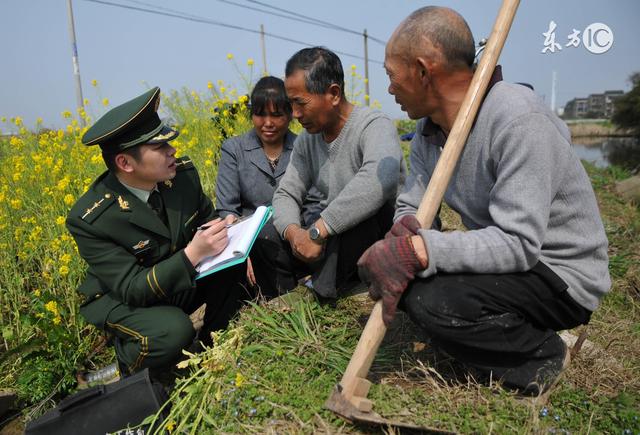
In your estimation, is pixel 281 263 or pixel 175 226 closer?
pixel 175 226

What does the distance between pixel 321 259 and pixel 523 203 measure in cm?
119

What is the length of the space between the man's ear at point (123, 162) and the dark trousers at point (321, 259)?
849mm

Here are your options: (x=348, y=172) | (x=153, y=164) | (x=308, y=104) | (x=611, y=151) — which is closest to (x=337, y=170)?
(x=348, y=172)

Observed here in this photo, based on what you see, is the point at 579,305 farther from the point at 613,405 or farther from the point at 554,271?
the point at 613,405

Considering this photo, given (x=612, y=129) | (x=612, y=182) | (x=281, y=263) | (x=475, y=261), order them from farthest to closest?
(x=612, y=129), (x=612, y=182), (x=281, y=263), (x=475, y=261)

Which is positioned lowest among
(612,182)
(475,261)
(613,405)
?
(612,182)

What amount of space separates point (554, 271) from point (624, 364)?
77 centimetres

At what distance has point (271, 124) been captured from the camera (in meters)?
3.02

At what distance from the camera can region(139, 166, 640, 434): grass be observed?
61.2 inches

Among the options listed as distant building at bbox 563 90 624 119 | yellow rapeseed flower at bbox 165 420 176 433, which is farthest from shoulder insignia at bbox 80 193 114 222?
distant building at bbox 563 90 624 119

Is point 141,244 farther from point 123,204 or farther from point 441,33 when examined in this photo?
point 441,33

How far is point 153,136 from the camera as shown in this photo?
2.16 meters

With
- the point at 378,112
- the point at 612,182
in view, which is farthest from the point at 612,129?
the point at 378,112

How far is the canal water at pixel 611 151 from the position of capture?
13.8m
